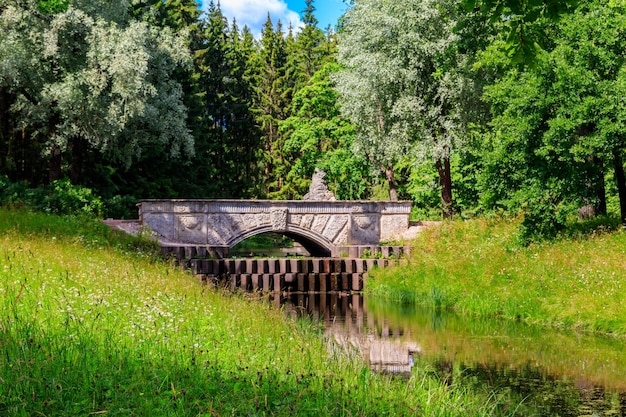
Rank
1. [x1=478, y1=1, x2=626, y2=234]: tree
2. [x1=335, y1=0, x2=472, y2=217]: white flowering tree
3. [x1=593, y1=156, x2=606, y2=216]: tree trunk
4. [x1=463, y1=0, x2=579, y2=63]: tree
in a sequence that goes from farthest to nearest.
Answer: [x1=335, y1=0, x2=472, y2=217]: white flowering tree, [x1=593, y1=156, x2=606, y2=216]: tree trunk, [x1=478, y1=1, x2=626, y2=234]: tree, [x1=463, y1=0, x2=579, y2=63]: tree

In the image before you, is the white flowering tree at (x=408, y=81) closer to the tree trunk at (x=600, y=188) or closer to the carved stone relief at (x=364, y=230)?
the carved stone relief at (x=364, y=230)

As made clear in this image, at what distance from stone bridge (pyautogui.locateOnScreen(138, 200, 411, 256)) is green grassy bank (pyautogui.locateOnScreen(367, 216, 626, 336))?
159 inches

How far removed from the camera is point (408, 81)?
30.5m

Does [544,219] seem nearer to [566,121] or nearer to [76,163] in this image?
[566,121]

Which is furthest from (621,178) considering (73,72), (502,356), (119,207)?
(119,207)

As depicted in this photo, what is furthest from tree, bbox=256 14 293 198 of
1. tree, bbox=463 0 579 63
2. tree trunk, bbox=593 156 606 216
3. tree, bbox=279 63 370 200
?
tree, bbox=463 0 579 63

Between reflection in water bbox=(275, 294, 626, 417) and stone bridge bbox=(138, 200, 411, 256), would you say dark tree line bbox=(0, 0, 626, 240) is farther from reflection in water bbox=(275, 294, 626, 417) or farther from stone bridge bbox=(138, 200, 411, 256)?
reflection in water bbox=(275, 294, 626, 417)

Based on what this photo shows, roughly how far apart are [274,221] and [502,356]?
17.5 meters

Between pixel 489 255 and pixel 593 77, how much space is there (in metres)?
6.22

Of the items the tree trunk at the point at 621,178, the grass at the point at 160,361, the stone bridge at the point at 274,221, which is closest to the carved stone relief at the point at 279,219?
Answer: the stone bridge at the point at 274,221

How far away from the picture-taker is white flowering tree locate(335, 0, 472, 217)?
97.1 ft

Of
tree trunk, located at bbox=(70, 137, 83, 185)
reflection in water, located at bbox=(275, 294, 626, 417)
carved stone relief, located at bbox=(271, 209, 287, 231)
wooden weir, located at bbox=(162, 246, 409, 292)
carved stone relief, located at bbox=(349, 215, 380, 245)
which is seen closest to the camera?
reflection in water, located at bbox=(275, 294, 626, 417)

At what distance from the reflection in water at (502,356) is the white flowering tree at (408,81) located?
470 inches

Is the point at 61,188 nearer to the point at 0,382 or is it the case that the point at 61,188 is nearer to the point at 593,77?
the point at 593,77
